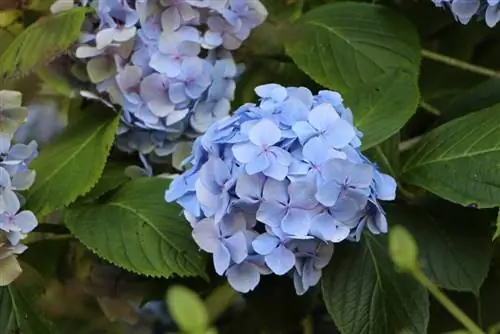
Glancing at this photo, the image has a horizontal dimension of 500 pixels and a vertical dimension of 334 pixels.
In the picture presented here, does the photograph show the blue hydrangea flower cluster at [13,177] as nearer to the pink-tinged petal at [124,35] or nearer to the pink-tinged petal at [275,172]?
the pink-tinged petal at [124,35]

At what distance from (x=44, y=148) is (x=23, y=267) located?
4.0 inches

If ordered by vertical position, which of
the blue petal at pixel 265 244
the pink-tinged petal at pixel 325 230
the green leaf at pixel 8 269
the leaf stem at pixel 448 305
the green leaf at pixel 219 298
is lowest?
the green leaf at pixel 219 298

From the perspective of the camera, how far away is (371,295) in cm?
64

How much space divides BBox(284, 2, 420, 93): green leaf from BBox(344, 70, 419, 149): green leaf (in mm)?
35

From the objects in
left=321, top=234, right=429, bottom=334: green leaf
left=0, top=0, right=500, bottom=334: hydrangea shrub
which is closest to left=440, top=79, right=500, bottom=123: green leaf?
left=0, top=0, right=500, bottom=334: hydrangea shrub

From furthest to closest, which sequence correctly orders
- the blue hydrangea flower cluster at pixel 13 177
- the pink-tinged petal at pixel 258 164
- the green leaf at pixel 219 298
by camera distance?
the green leaf at pixel 219 298
the blue hydrangea flower cluster at pixel 13 177
the pink-tinged petal at pixel 258 164

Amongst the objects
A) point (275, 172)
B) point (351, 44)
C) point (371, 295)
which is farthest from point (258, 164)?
point (351, 44)

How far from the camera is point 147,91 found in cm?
72

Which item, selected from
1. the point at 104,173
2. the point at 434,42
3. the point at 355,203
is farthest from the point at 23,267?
the point at 434,42

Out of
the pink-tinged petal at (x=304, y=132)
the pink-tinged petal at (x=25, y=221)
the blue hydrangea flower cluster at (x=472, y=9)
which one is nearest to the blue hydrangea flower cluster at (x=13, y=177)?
the pink-tinged petal at (x=25, y=221)

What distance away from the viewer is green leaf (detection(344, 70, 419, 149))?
0.66 meters

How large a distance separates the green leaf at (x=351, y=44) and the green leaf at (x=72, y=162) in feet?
0.54

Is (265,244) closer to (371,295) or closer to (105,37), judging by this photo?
(371,295)

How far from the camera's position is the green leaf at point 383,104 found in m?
0.66
